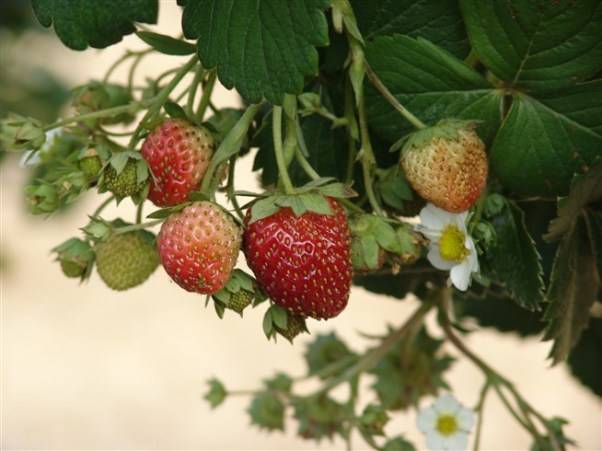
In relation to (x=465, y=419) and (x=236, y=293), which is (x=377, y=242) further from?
(x=465, y=419)

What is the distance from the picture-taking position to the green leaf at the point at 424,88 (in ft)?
2.01

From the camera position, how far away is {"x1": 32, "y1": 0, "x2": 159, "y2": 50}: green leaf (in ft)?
2.06

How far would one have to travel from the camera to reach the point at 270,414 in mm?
936

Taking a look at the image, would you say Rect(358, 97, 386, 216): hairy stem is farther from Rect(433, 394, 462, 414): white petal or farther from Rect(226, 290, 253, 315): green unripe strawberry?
Rect(433, 394, 462, 414): white petal

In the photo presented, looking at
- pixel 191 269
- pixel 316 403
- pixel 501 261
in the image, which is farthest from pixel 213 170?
pixel 316 403

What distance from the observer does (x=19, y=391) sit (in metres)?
2.90

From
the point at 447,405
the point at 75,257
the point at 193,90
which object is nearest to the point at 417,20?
the point at 193,90

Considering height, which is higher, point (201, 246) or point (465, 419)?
point (201, 246)

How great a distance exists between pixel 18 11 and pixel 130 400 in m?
1.19

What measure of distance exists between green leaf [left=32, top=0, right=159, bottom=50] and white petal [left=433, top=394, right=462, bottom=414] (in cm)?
42

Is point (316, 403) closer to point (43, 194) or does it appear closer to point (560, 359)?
point (560, 359)

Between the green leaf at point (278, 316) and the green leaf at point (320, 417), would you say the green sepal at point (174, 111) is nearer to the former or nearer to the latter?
the green leaf at point (278, 316)

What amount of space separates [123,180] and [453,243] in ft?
0.66

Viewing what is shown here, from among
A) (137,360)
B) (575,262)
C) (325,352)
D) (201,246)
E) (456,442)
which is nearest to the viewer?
(201,246)
